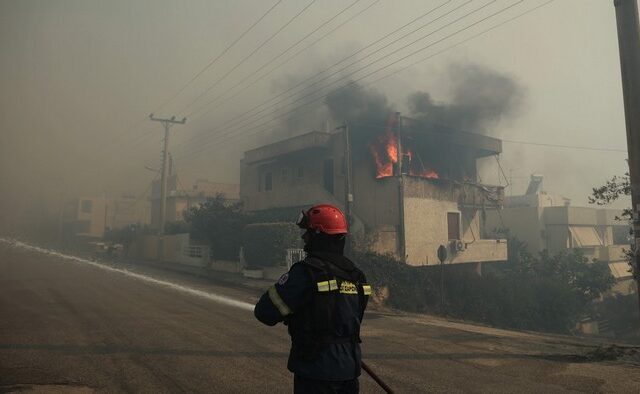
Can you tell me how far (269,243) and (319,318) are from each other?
58.7ft

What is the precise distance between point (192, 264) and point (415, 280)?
14.3m

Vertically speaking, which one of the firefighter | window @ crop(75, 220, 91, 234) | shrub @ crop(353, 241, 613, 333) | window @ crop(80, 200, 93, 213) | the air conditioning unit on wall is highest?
window @ crop(80, 200, 93, 213)

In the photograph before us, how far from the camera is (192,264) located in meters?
27.0

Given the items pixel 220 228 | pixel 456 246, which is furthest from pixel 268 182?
pixel 456 246

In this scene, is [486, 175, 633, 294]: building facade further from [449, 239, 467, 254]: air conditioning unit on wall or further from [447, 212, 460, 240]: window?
[449, 239, 467, 254]: air conditioning unit on wall

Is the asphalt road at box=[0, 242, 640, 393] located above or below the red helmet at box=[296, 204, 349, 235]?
below

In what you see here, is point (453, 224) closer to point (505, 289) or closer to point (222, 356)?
point (505, 289)

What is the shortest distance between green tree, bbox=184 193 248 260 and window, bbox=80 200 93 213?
50.5 m

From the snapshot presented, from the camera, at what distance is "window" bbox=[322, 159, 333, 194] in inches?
1064

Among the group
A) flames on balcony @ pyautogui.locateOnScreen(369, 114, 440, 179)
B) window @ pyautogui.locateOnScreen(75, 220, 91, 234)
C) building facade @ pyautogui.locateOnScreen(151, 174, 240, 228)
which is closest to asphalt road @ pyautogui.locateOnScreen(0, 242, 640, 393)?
flames on balcony @ pyautogui.locateOnScreen(369, 114, 440, 179)

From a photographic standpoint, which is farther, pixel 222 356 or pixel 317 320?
pixel 222 356

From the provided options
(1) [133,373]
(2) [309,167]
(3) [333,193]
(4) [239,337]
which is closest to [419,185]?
(3) [333,193]

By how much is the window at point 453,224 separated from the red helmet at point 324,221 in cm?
2389

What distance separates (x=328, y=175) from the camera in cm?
2723
